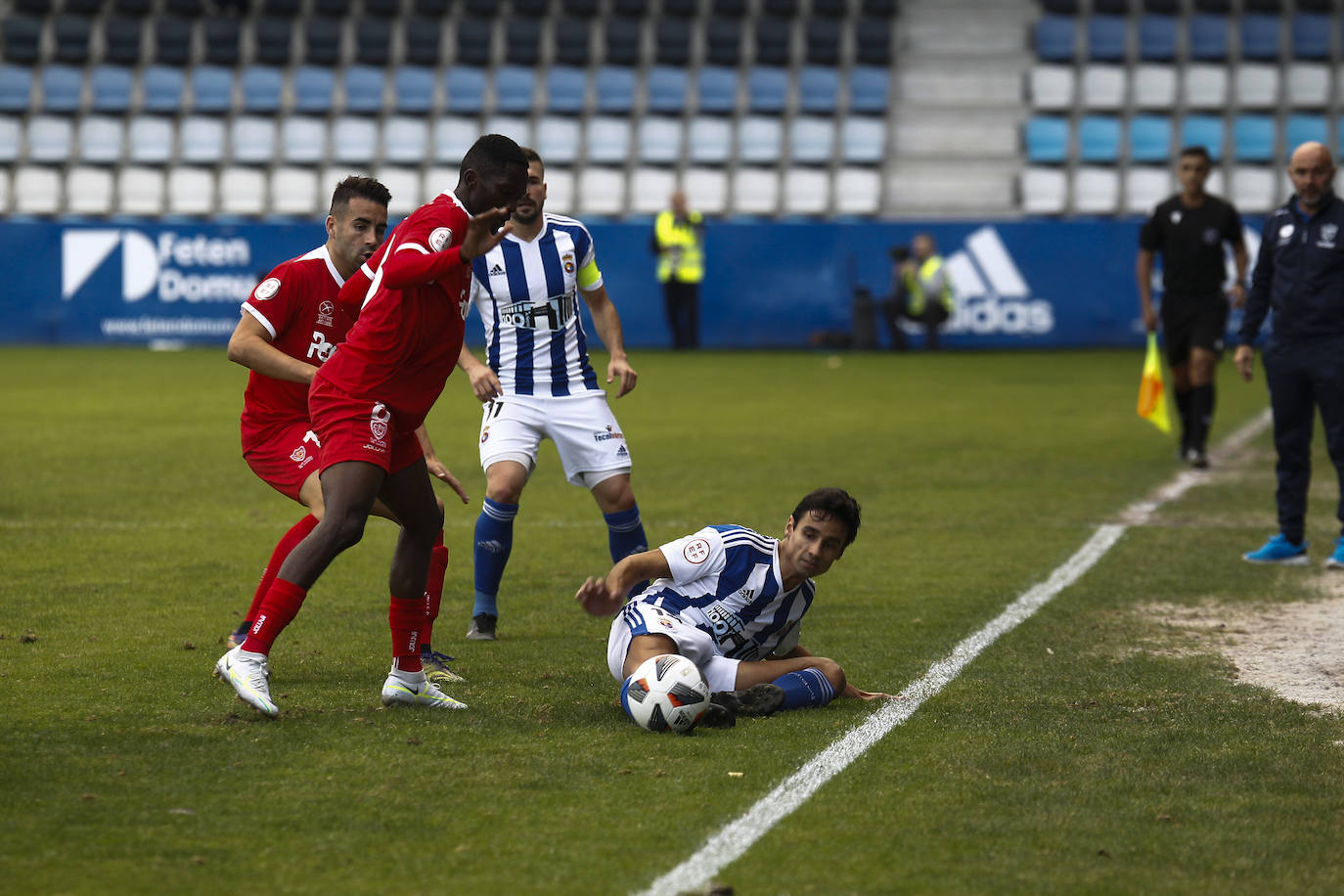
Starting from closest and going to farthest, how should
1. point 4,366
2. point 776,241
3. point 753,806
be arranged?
point 753,806
point 4,366
point 776,241

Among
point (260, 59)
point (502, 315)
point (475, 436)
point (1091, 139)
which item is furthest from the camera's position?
point (260, 59)

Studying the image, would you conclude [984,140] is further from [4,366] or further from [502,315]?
[502,315]

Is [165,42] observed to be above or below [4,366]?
above

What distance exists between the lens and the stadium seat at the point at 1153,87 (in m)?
27.3

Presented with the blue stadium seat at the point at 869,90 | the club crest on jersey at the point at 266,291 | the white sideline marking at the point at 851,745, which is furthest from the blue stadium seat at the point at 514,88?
the club crest on jersey at the point at 266,291

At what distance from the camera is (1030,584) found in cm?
780

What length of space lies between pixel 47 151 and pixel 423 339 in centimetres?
2574

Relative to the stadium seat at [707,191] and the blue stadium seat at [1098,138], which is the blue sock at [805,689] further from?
the blue stadium seat at [1098,138]

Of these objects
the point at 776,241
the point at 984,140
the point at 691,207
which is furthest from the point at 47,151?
the point at 984,140

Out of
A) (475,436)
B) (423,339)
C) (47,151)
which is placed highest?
(47,151)

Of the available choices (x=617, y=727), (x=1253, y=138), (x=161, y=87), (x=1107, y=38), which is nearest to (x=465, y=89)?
(x=161, y=87)

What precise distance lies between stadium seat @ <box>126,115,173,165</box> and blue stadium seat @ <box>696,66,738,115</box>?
29.9ft

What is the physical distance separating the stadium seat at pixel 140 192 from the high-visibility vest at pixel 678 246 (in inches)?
381

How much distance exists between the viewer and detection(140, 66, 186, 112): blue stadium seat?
95.0 feet
